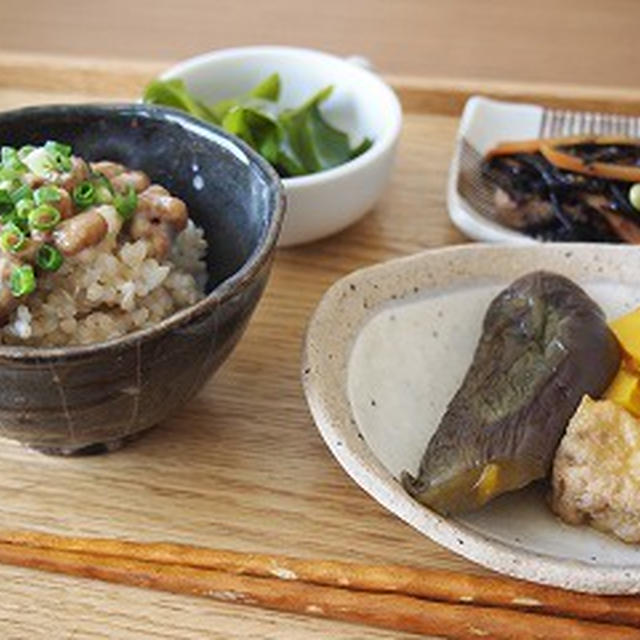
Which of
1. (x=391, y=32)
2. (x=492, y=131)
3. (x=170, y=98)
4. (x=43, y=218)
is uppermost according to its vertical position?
(x=43, y=218)

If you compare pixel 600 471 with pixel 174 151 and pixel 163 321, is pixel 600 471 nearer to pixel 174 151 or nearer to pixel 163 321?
pixel 163 321

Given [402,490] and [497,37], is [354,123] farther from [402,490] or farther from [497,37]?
[497,37]

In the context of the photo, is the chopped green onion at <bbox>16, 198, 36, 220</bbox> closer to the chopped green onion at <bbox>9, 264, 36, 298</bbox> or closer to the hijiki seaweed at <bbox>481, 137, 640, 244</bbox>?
the chopped green onion at <bbox>9, 264, 36, 298</bbox>

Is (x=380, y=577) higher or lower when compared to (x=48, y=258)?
lower

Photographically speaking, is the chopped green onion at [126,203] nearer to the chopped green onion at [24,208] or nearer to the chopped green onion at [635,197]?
the chopped green onion at [24,208]

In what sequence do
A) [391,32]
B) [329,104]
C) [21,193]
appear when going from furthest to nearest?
[391,32], [329,104], [21,193]

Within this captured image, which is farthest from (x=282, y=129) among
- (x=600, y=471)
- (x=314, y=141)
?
(x=600, y=471)

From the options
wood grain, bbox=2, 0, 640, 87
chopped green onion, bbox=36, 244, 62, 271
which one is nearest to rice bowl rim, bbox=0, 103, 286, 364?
chopped green onion, bbox=36, 244, 62, 271

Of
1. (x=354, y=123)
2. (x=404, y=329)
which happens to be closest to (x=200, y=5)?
(x=354, y=123)
